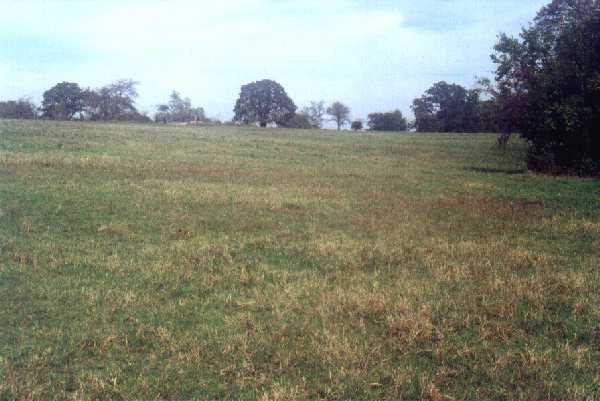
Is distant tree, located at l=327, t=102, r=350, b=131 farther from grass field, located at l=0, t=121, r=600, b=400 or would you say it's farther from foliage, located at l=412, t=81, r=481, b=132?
grass field, located at l=0, t=121, r=600, b=400

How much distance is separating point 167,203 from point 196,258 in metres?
5.29

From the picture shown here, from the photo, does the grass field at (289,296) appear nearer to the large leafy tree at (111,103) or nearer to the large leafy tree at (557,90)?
the large leafy tree at (557,90)

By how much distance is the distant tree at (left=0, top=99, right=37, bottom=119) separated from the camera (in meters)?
77.0

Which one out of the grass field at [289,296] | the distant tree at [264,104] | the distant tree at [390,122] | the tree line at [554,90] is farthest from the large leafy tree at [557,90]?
the distant tree at [390,122]

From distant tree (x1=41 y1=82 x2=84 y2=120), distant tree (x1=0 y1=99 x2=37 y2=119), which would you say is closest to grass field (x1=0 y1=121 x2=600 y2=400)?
distant tree (x1=0 y1=99 x2=37 y2=119)

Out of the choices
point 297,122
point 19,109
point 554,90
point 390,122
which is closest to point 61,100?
point 19,109

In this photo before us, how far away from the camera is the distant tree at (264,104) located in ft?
319

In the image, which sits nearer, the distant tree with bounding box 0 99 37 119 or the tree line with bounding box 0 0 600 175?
the tree line with bounding box 0 0 600 175

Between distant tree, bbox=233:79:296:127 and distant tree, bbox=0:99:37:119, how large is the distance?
3665cm

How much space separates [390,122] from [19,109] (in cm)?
7060

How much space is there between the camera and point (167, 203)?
13891 millimetres

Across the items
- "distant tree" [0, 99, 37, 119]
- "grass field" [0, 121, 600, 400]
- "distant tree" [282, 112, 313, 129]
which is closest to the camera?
"grass field" [0, 121, 600, 400]

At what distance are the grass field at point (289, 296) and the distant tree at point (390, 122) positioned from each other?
3689 inches

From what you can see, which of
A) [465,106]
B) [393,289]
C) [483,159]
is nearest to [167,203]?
[393,289]
